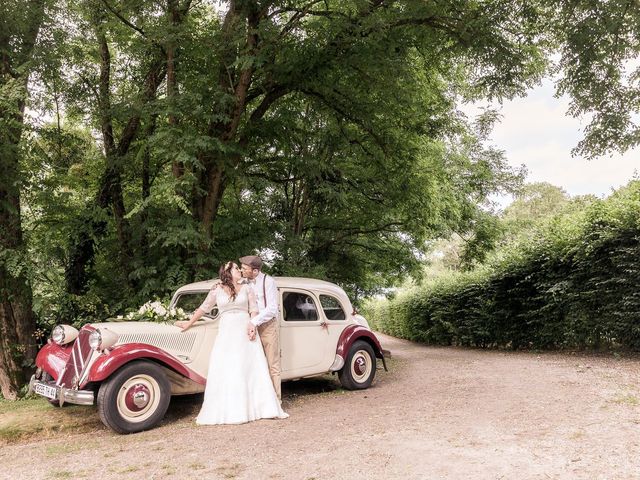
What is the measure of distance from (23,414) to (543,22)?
12191mm

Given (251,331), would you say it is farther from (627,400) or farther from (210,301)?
(627,400)

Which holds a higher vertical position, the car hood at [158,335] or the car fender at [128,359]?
the car hood at [158,335]

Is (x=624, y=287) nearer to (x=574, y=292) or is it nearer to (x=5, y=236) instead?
(x=574, y=292)

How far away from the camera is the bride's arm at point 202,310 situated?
21.5 feet

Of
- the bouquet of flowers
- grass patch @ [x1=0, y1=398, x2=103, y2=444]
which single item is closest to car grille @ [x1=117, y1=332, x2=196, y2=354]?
the bouquet of flowers

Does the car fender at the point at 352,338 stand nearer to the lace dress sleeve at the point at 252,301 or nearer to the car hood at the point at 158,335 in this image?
the lace dress sleeve at the point at 252,301

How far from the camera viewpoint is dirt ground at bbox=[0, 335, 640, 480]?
4.08 m

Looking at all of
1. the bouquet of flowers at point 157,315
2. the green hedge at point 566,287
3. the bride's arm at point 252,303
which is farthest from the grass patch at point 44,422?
A: the green hedge at point 566,287

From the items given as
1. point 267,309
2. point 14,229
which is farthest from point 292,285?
point 14,229

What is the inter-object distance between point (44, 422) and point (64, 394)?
35.2 inches

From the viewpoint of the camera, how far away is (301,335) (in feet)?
25.0

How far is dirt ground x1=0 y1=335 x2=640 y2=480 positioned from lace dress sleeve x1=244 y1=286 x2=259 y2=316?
1444 millimetres

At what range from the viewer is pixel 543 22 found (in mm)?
10719

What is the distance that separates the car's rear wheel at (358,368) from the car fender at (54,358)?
4.15m
